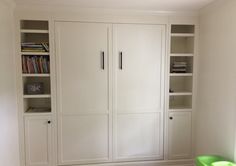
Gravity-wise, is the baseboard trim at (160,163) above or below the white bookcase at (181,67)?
below

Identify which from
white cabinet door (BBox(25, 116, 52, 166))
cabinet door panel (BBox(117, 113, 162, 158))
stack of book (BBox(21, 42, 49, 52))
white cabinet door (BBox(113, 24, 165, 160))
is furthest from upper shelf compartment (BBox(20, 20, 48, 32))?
cabinet door panel (BBox(117, 113, 162, 158))

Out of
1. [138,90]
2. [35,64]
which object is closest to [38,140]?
[35,64]

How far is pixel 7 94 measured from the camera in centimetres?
221

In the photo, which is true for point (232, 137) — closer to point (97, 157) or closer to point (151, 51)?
point (151, 51)

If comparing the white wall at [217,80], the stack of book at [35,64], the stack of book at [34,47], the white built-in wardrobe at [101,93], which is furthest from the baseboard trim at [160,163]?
the stack of book at [34,47]

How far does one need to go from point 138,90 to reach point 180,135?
2.97 feet

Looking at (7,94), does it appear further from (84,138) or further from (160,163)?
(160,163)

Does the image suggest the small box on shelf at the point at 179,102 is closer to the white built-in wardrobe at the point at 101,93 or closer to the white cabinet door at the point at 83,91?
A: the white built-in wardrobe at the point at 101,93

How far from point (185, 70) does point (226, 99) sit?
2.86 feet

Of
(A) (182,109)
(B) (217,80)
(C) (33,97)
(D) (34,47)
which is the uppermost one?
(D) (34,47)

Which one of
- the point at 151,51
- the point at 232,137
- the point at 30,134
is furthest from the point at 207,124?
the point at 30,134

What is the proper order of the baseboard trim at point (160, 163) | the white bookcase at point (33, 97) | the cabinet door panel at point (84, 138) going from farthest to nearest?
the baseboard trim at point (160, 163), the cabinet door panel at point (84, 138), the white bookcase at point (33, 97)

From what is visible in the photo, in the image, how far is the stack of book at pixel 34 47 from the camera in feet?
8.35

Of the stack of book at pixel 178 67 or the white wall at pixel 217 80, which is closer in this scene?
the white wall at pixel 217 80
